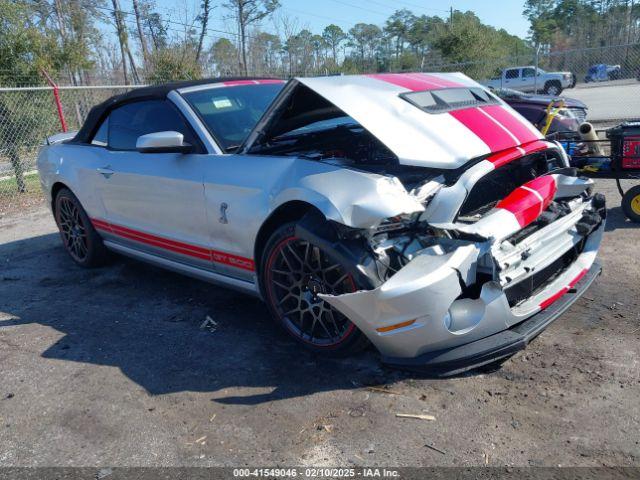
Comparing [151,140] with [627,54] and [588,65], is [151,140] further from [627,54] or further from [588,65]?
[588,65]

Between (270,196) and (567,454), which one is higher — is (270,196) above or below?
above

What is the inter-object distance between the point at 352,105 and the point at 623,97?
20524mm

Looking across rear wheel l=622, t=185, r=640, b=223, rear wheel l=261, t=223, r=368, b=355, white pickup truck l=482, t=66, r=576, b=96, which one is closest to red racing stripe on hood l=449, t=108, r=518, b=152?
rear wheel l=261, t=223, r=368, b=355

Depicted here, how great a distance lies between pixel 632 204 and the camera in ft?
17.9

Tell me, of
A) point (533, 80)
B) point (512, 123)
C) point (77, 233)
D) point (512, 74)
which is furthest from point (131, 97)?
point (533, 80)

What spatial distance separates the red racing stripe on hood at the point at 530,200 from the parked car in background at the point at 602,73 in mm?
19885

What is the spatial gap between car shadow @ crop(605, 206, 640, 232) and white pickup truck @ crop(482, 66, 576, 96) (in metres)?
19.9

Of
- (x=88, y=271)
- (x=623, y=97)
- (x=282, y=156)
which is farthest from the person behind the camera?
(x=623, y=97)

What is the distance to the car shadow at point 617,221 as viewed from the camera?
5.46 metres

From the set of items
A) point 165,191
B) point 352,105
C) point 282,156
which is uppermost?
point 352,105

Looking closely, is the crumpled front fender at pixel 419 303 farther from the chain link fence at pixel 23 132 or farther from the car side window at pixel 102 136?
the chain link fence at pixel 23 132

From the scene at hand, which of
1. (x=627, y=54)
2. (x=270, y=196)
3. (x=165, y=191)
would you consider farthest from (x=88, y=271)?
(x=627, y=54)

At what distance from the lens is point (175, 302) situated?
4355 mm

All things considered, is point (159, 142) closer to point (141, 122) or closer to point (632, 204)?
point (141, 122)
